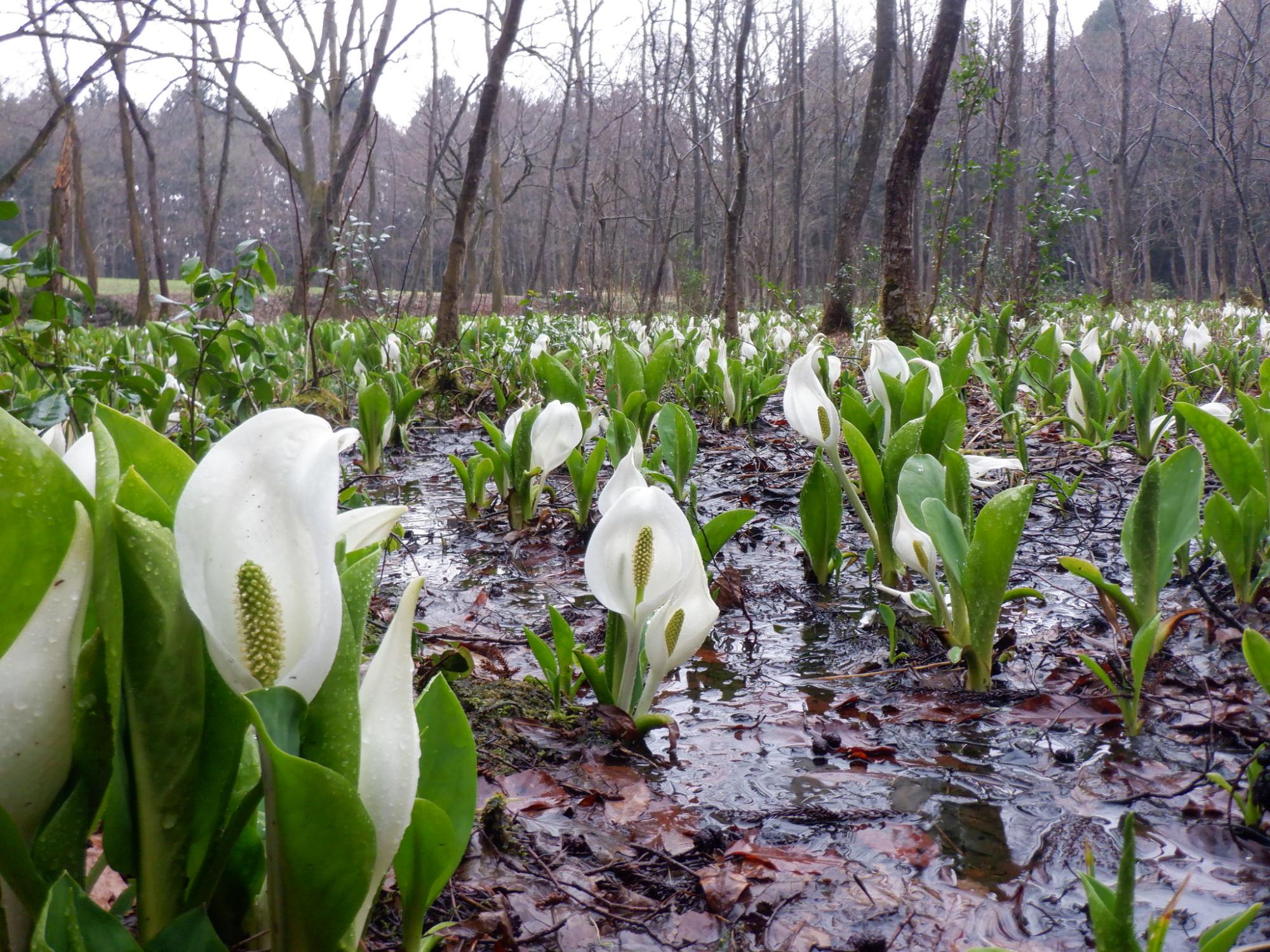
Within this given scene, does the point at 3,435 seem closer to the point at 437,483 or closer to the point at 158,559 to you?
the point at 158,559

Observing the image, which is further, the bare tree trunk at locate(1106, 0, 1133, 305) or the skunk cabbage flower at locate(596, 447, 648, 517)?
the bare tree trunk at locate(1106, 0, 1133, 305)

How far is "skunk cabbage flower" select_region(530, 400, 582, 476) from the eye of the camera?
261 centimetres

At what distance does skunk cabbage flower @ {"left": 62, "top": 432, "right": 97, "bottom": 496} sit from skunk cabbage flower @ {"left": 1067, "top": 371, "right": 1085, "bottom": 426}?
3299mm

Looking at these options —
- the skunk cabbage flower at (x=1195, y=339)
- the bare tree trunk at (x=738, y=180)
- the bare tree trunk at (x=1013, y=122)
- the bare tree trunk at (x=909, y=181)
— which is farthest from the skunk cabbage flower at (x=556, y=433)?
the bare tree trunk at (x=1013, y=122)

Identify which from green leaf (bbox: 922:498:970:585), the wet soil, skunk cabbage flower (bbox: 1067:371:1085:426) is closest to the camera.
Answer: the wet soil

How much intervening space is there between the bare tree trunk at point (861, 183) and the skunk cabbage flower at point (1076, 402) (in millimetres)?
4798

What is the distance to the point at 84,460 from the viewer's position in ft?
2.52

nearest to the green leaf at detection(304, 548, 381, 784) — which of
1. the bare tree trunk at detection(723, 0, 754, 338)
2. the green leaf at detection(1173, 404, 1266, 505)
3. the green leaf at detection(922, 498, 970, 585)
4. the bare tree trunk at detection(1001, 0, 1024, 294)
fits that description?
the green leaf at detection(922, 498, 970, 585)

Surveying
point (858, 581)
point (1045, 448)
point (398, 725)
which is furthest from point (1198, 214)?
point (398, 725)

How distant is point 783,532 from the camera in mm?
2926

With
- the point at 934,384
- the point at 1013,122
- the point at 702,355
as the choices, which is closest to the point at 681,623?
the point at 934,384

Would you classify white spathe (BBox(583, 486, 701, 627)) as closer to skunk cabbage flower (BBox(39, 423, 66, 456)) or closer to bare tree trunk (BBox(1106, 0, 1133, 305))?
skunk cabbage flower (BBox(39, 423, 66, 456))

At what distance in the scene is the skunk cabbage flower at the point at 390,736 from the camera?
692 mm

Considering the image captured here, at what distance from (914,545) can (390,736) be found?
129 centimetres
